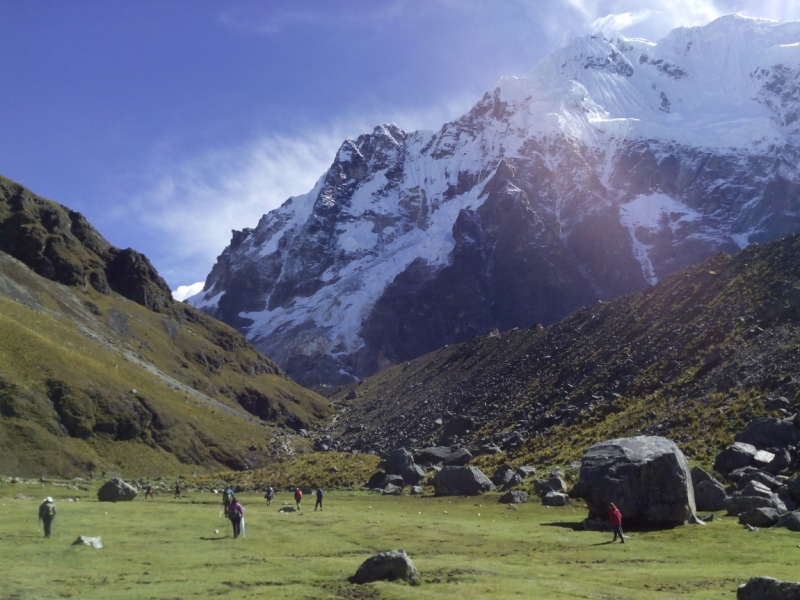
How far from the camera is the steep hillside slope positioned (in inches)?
2480

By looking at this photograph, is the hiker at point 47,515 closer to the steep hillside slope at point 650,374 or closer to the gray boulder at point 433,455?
the steep hillside slope at point 650,374

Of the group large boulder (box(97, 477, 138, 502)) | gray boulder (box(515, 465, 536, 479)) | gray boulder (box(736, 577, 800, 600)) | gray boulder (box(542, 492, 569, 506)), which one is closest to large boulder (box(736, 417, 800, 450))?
gray boulder (box(542, 492, 569, 506))

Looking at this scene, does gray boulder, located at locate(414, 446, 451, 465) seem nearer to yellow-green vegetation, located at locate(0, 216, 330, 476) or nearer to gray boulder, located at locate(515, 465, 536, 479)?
gray boulder, located at locate(515, 465, 536, 479)

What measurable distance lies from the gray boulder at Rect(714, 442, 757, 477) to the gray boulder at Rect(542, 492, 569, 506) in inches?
426

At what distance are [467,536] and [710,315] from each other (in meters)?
62.4

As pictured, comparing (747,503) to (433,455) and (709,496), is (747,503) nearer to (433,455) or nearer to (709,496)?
(709,496)

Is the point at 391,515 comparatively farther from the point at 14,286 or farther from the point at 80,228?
the point at 80,228

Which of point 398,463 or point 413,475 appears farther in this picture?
point 398,463

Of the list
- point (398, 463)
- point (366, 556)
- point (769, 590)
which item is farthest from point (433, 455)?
point (769, 590)

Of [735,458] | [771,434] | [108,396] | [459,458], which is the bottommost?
[459,458]

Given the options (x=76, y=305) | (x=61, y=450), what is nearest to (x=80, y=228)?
(x=76, y=305)

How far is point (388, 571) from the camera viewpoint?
82.7 feet

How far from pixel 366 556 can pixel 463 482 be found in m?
31.1

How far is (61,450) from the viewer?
96438mm
